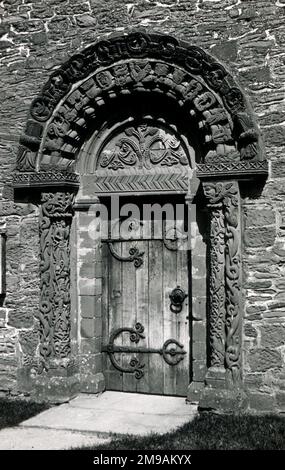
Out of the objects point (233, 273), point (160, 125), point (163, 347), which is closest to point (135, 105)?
point (160, 125)

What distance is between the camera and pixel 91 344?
7.93 metres

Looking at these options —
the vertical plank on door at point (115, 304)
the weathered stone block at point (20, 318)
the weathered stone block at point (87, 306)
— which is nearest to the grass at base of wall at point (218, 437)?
the vertical plank on door at point (115, 304)

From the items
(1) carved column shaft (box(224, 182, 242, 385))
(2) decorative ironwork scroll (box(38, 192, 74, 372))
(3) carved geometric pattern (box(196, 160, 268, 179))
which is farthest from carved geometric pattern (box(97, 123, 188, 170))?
(1) carved column shaft (box(224, 182, 242, 385))

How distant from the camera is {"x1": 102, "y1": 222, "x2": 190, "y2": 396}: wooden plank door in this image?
25.4ft

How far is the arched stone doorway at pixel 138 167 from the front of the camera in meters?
7.13

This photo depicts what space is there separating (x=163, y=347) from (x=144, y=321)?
0.38 m

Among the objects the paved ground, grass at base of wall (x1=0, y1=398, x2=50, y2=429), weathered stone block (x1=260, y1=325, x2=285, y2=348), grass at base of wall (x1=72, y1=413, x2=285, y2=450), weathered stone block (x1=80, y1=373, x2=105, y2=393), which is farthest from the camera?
weathered stone block (x1=80, y1=373, x2=105, y2=393)

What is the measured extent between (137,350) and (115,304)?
1.98ft

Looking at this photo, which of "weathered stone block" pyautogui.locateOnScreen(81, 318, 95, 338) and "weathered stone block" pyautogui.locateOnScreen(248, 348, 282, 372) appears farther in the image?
"weathered stone block" pyautogui.locateOnScreen(81, 318, 95, 338)

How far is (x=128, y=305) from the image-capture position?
7961mm

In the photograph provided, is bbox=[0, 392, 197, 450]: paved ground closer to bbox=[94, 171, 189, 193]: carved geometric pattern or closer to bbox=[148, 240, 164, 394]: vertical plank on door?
bbox=[148, 240, 164, 394]: vertical plank on door

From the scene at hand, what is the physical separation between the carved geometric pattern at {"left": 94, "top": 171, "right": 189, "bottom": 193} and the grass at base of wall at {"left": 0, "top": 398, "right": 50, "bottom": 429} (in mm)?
2573

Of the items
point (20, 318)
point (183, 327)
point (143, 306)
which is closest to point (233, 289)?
point (183, 327)

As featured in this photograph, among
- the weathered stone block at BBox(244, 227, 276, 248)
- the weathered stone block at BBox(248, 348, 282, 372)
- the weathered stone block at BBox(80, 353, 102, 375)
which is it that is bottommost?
the weathered stone block at BBox(80, 353, 102, 375)
